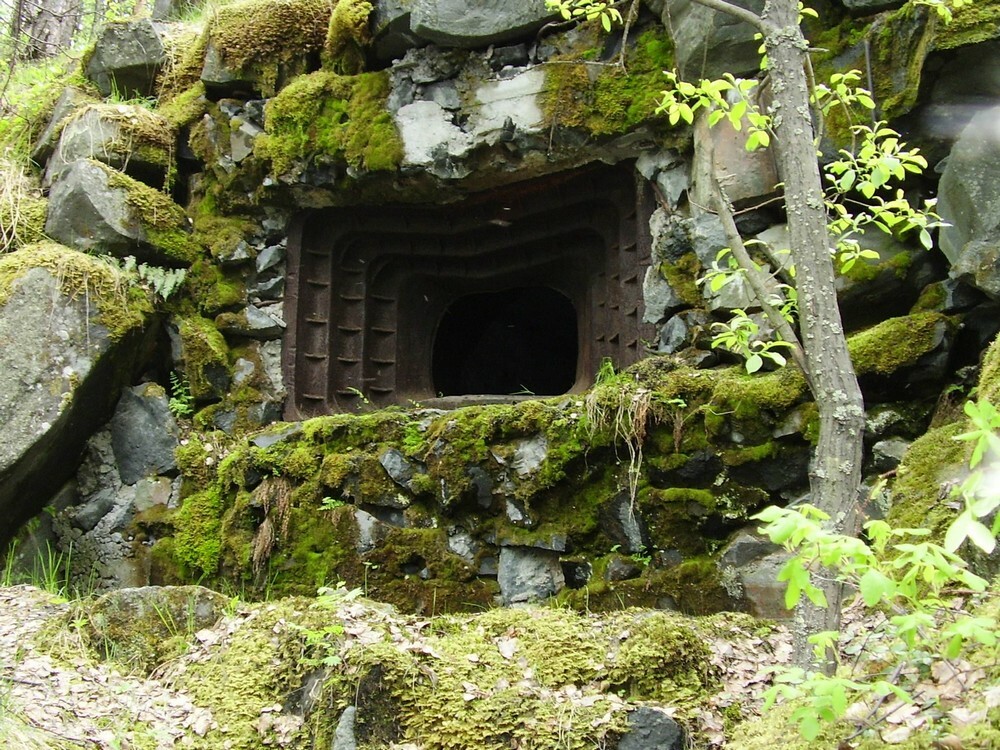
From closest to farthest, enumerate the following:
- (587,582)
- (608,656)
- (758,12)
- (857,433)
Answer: (857,433), (608,656), (587,582), (758,12)

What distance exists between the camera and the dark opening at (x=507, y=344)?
7.60 meters

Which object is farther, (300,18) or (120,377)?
(300,18)

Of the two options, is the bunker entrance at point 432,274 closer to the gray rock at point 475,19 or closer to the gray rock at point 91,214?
the gray rock at point 475,19

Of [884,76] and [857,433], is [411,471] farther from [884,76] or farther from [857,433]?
[884,76]

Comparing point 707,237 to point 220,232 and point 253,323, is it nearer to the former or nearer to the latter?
point 253,323

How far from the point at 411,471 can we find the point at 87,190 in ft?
9.81

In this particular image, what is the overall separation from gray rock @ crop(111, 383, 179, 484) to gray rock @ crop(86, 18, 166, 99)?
2647 millimetres

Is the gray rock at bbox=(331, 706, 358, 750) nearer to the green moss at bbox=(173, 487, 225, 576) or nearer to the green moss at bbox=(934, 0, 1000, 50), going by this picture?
the green moss at bbox=(173, 487, 225, 576)

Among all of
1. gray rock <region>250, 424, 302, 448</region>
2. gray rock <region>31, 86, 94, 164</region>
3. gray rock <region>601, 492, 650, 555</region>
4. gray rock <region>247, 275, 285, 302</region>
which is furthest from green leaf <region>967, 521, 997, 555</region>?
gray rock <region>31, 86, 94, 164</region>

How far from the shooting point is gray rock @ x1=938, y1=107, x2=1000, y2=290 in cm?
374

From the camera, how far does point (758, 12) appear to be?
4.74m

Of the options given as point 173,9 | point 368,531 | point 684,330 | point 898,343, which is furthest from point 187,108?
point 898,343

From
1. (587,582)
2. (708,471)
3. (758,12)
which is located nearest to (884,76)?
(758,12)

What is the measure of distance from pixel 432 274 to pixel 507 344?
2.35 meters
